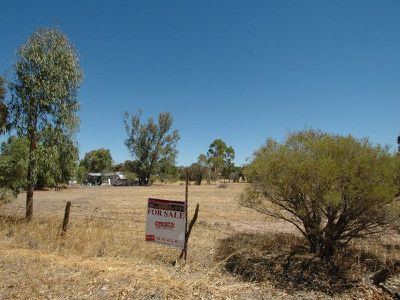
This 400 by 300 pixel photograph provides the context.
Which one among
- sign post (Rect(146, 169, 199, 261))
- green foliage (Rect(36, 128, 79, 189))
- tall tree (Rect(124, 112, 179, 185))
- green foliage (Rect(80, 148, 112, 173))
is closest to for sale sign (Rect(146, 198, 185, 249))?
sign post (Rect(146, 169, 199, 261))

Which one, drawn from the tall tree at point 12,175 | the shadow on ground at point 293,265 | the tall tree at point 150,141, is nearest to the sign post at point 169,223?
the shadow on ground at point 293,265

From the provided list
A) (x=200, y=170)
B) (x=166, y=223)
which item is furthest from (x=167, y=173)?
(x=166, y=223)

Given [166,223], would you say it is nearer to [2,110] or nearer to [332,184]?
[332,184]

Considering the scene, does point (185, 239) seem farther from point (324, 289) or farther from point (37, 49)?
point (37, 49)

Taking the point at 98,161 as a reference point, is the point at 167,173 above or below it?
below

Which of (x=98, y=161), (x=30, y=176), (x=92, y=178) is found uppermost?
(x=98, y=161)

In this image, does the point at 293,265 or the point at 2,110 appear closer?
the point at 293,265

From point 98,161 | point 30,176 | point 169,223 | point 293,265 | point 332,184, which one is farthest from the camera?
point 98,161

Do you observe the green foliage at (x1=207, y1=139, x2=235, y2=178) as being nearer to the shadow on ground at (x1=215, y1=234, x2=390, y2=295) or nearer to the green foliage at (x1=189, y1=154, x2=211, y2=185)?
the green foliage at (x1=189, y1=154, x2=211, y2=185)

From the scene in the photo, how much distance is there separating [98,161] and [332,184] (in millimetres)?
120232

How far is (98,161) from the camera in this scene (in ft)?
404

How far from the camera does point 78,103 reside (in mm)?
14328

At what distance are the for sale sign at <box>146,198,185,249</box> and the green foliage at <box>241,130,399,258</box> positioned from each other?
2497 millimetres

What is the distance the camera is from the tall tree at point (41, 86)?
43.5 feet
